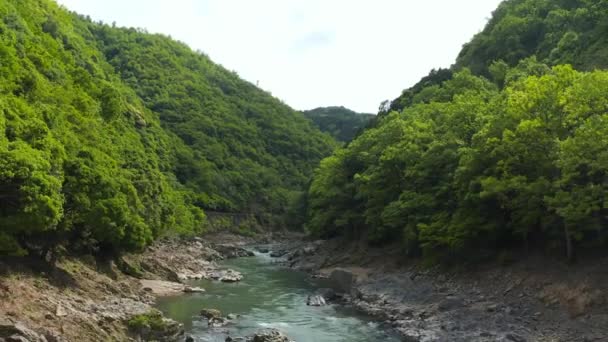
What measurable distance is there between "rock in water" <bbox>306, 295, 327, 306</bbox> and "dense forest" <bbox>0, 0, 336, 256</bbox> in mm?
14430

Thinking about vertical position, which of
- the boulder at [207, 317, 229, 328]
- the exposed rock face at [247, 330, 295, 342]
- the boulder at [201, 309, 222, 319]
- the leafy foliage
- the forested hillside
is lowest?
the boulder at [207, 317, 229, 328]

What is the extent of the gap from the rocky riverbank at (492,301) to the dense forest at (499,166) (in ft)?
6.94

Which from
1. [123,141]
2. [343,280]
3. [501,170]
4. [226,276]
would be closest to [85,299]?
[226,276]

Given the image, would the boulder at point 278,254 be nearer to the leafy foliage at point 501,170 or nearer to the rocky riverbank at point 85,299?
the leafy foliage at point 501,170

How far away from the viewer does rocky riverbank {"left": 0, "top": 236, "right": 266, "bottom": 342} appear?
2412cm

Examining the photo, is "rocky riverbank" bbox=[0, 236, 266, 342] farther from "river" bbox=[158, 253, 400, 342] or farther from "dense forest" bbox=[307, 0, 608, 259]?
"dense forest" bbox=[307, 0, 608, 259]

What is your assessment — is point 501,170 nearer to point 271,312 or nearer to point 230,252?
point 271,312

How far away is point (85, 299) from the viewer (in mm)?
31859

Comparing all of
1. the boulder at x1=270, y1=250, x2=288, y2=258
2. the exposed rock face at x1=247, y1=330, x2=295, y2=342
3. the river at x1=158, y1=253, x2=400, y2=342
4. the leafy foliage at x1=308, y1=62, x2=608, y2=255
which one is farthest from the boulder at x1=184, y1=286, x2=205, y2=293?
the boulder at x1=270, y1=250, x2=288, y2=258

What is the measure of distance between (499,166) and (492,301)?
8.65 meters

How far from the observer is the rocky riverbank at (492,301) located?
26641 mm

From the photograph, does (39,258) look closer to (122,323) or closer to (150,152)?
(122,323)

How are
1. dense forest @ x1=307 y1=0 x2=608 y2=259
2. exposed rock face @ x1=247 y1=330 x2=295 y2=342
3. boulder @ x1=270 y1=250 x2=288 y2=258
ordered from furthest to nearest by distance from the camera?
boulder @ x1=270 y1=250 x2=288 y2=258 < dense forest @ x1=307 y1=0 x2=608 y2=259 < exposed rock face @ x1=247 y1=330 x2=295 y2=342

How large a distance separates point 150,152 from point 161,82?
64.9 m
